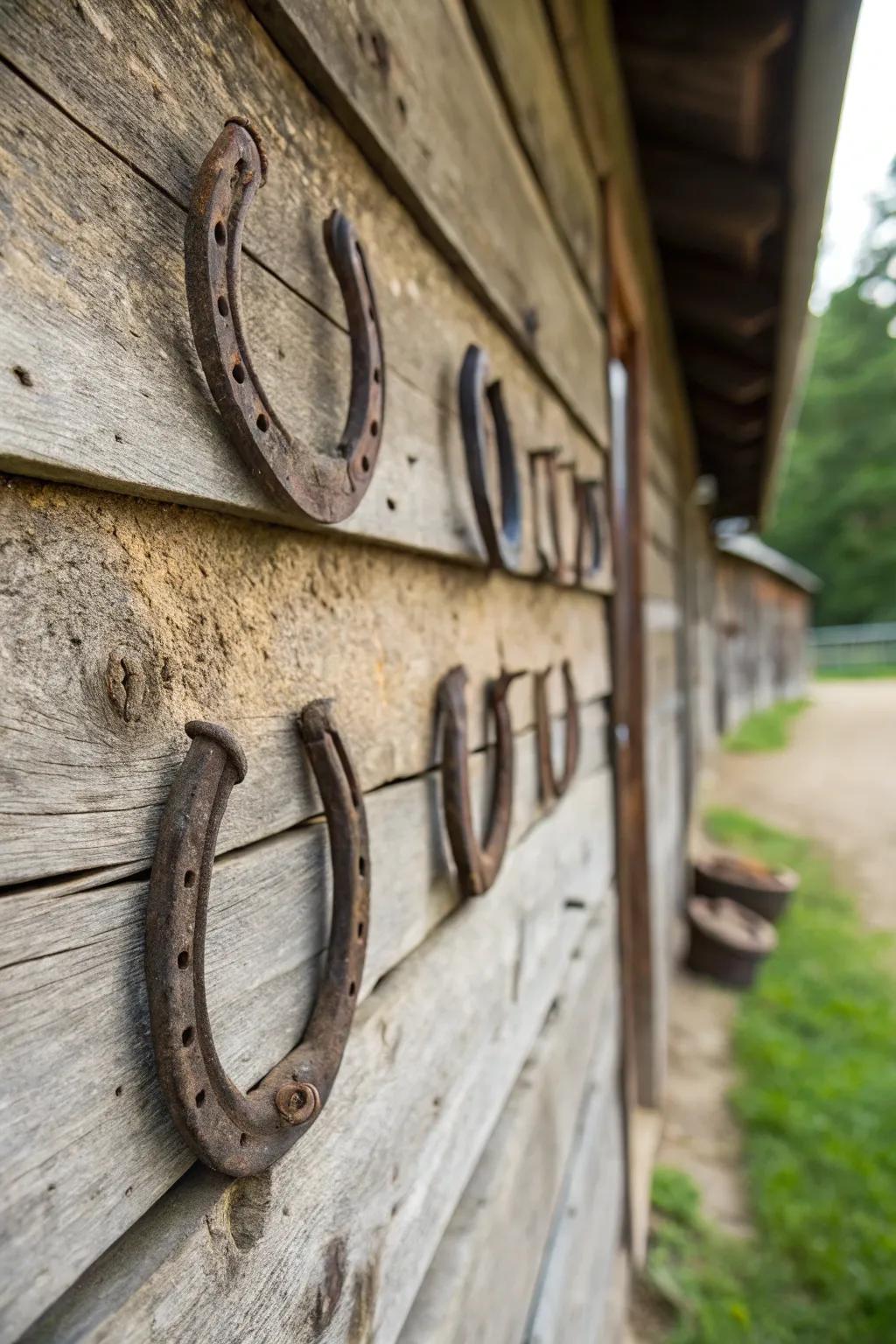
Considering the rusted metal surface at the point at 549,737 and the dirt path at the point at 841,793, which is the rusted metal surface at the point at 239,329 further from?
the dirt path at the point at 841,793

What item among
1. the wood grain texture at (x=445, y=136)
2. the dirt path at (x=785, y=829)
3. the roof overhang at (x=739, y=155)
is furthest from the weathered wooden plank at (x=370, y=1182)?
the dirt path at (x=785, y=829)

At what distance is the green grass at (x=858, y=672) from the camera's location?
19781 millimetres

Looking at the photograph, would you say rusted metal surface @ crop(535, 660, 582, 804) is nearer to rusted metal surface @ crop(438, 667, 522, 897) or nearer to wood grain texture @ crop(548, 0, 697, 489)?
rusted metal surface @ crop(438, 667, 522, 897)

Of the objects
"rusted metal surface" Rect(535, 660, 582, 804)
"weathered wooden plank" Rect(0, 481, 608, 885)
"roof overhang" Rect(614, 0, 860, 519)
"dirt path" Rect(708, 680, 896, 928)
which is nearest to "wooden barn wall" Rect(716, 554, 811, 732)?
"dirt path" Rect(708, 680, 896, 928)

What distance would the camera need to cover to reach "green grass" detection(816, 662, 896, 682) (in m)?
19.8

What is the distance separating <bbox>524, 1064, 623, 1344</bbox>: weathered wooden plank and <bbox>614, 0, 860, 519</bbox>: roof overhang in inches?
80.2

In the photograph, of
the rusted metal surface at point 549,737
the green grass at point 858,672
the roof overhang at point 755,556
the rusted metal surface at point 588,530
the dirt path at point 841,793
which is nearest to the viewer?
the rusted metal surface at point 549,737

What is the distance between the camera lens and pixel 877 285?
22891 mm

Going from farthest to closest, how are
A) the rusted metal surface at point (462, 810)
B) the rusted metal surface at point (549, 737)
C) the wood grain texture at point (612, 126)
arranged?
the wood grain texture at point (612, 126), the rusted metal surface at point (549, 737), the rusted metal surface at point (462, 810)

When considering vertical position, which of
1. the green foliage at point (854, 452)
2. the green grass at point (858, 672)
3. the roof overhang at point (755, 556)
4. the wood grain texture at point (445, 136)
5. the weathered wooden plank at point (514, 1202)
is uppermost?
the green foliage at point (854, 452)

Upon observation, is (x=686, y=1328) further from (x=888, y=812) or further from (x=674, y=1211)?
(x=888, y=812)

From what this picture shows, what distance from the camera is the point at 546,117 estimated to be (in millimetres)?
1388

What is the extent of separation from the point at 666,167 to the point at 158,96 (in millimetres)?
2550

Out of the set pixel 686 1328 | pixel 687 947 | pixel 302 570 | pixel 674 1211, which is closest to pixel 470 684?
pixel 302 570
